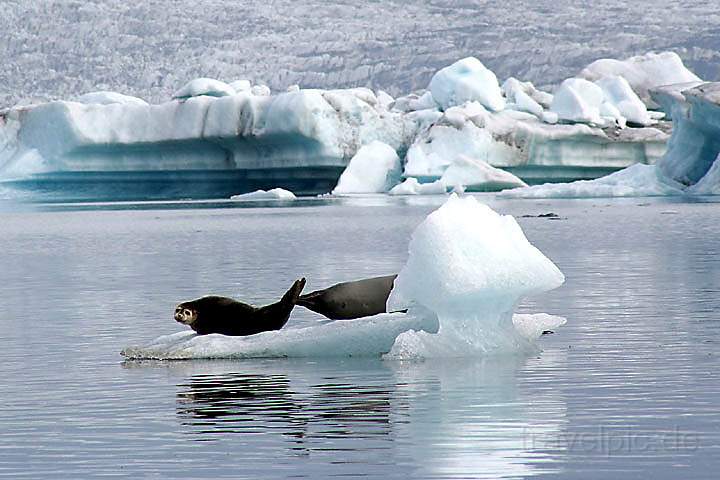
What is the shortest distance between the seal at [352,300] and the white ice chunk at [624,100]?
33.2 metres

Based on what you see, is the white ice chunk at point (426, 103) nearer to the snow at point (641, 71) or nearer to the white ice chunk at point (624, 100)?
the white ice chunk at point (624, 100)

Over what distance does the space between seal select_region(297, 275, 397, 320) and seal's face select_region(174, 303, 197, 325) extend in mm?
590

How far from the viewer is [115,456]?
5004 millimetres

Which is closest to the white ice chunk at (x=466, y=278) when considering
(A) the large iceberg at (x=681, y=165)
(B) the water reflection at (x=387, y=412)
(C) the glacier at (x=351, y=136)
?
(B) the water reflection at (x=387, y=412)

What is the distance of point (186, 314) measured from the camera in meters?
7.71

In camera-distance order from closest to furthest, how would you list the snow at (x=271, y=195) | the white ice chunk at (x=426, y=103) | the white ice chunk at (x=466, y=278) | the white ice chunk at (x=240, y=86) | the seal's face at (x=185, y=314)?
the white ice chunk at (x=466, y=278) → the seal's face at (x=185, y=314) → the white ice chunk at (x=426, y=103) → the snow at (x=271, y=195) → the white ice chunk at (x=240, y=86)

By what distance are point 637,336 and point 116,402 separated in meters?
3.20

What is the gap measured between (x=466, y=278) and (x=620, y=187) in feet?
97.8

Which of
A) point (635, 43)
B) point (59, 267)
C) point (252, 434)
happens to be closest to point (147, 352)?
point (252, 434)

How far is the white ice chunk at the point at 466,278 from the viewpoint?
6980 mm

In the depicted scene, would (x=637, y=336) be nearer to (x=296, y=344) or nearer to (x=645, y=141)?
(x=296, y=344)

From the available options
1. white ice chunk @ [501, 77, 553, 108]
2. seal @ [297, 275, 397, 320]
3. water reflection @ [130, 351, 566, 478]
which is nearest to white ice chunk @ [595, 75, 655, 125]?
white ice chunk @ [501, 77, 553, 108]

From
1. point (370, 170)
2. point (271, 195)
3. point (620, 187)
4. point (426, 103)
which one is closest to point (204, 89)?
point (271, 195)

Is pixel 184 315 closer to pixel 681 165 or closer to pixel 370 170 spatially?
pixel 681 165
